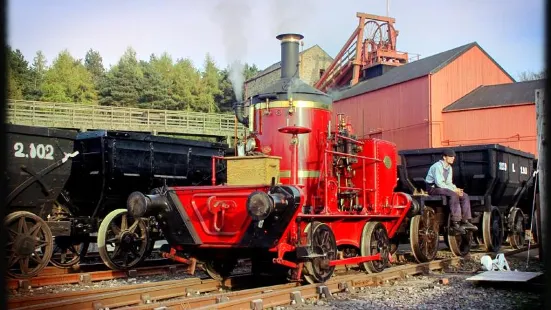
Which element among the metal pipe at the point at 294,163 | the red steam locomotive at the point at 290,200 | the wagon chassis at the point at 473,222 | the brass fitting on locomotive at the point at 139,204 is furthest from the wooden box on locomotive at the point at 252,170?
A: the wagon chassis at the point at 473,222

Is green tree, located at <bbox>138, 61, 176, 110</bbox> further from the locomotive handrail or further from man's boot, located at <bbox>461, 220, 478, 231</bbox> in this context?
man's boot, located at <bbox>461, 220, 478, 231</bbox>

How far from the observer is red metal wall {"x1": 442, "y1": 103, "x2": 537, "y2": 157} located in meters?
24.8

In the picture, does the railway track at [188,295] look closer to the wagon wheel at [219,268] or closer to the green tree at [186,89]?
the wagon wheel at [219,268]

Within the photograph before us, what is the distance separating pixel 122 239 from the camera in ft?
31.1

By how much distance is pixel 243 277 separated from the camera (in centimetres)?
822

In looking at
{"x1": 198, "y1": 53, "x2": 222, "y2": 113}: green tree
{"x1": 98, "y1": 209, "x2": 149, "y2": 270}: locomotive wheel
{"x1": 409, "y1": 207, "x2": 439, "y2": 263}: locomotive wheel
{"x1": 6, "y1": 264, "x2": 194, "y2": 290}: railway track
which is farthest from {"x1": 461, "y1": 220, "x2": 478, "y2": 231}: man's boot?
{"x1": 198, "y1": 53, "x2": 222, "y2": 113}: green tree

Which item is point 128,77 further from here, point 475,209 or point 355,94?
point 475,209

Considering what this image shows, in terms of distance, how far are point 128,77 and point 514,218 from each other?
39.4m

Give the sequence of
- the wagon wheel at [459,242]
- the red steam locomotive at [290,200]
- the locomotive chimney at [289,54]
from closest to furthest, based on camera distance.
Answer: the red steam locomotive at [290,200] → the locomotive chimney at [289,54] → the wagon wheel at [459,242]

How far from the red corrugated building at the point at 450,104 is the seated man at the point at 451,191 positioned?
44.7ft

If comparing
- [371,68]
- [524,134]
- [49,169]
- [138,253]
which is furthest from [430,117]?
→ [49,169]

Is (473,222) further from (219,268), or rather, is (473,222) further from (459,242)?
(219,268)

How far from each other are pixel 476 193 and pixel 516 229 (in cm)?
227

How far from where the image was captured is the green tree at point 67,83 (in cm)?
4062
